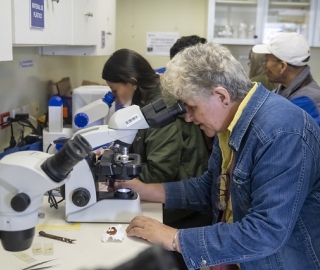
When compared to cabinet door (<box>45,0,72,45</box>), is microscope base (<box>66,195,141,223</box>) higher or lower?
lower

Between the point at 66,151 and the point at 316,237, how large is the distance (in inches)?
32.3

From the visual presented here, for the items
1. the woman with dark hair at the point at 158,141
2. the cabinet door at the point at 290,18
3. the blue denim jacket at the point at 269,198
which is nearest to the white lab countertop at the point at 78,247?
the blue denim jacket at the point at 269,198

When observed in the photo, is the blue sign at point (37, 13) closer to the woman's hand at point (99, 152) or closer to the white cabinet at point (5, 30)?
the white cabinet at point (5, 30)

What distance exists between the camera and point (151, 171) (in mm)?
1776

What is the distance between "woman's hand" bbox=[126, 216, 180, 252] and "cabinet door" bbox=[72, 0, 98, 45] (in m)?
1.00

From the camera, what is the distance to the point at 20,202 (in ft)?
2.41

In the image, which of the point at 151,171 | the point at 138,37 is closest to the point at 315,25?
the point at 138,37

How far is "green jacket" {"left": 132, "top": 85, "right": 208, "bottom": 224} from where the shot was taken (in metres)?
1.78

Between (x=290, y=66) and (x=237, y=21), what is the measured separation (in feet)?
3.87

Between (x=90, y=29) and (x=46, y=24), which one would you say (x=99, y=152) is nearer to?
(x=46, y=24)

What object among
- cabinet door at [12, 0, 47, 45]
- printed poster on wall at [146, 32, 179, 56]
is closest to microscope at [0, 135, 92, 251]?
cabinet door at [12, 0, 47, 45]

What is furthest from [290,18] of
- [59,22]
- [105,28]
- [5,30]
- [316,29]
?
[5,30]

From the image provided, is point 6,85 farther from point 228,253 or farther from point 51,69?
point 228,253

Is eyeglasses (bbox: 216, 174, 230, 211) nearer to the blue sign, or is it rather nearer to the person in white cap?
the blue sign
